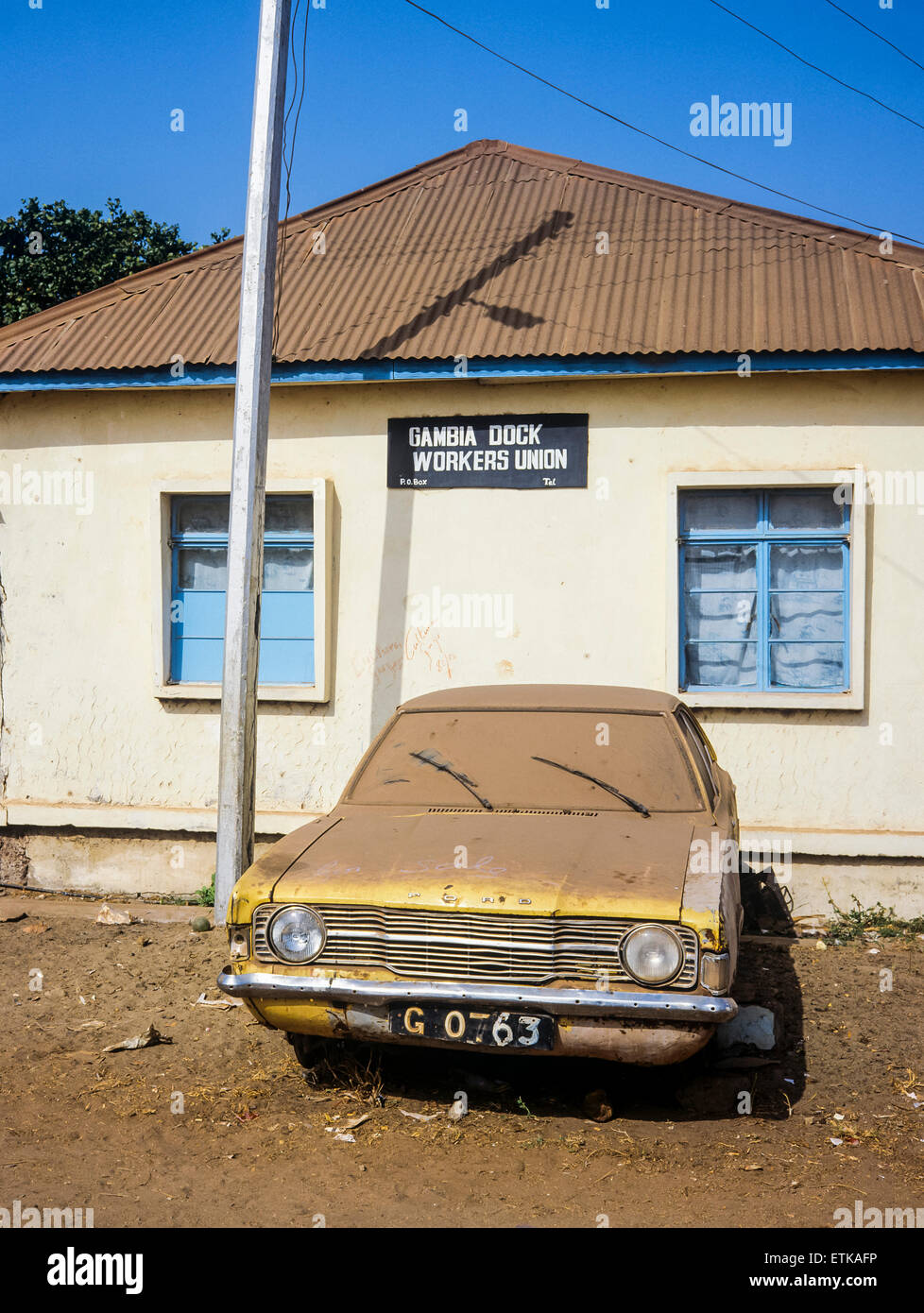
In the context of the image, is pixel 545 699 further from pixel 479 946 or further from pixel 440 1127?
pixel 440 1127

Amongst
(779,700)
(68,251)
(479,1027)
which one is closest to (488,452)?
(779,700)

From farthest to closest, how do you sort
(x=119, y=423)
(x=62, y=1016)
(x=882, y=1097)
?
(x=119, y=423) < (x=62, y=1016) < (x=882, y=1097)

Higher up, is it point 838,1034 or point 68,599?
point 68,599

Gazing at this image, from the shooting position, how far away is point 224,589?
8.15m

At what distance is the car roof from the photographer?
5199 mm

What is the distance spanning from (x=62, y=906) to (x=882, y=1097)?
5.38 metres

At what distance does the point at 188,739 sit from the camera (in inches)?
312

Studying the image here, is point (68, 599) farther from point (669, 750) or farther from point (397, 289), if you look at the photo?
point (669, 750)

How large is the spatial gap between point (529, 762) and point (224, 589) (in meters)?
3.93

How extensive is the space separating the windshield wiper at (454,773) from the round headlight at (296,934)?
3.38ft

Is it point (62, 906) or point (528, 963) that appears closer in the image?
point (528, 963)

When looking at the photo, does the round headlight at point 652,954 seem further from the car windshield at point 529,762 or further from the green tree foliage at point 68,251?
the green tree foliage at point 68,251

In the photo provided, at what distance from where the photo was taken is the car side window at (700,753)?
4930mm

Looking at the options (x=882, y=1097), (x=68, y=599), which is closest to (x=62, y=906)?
(x=68, y=599)
